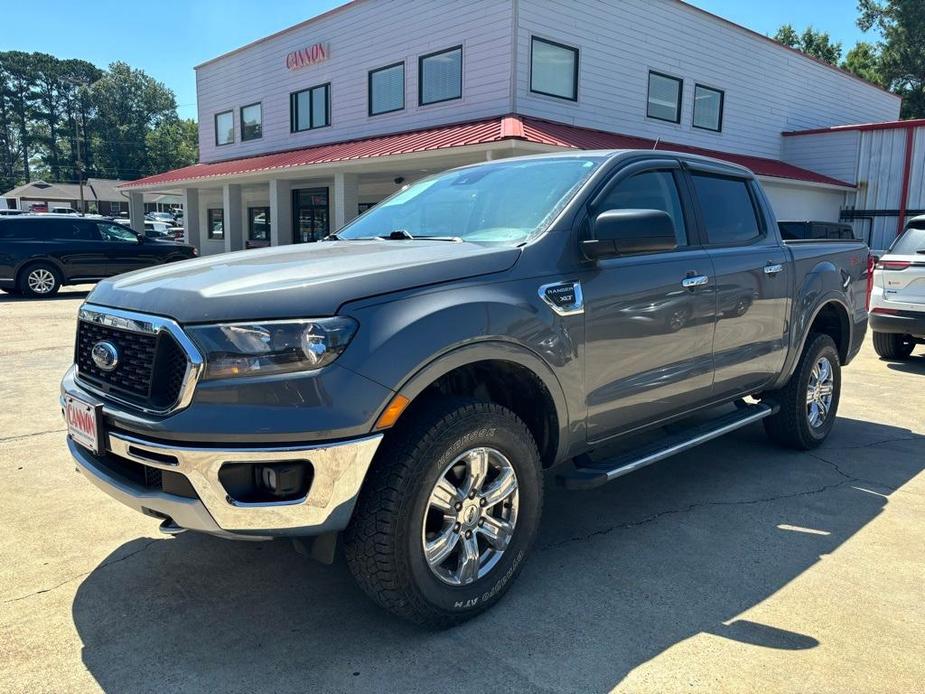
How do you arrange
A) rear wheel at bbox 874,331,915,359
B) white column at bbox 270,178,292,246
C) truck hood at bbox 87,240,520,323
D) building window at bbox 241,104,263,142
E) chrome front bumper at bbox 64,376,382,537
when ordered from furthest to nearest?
building window at bbox 241,104,263,142 → white column at bbox 270,178,292,246 → rear wheel at bbox 874,331,915,359 → truck hood at bbox 87,240,520,323 → chrome front bumper at bbox 64,376,382,537

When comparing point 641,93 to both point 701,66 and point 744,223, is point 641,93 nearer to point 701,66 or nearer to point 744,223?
point 701,66

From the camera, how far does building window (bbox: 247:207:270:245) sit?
90.0 ft

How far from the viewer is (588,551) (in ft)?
11.9

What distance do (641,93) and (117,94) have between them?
101 meters

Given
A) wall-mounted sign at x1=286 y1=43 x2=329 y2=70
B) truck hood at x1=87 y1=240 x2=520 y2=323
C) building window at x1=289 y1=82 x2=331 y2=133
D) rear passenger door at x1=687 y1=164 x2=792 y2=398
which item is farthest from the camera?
building window at x1=289 y1=82 x2=331 y2=133

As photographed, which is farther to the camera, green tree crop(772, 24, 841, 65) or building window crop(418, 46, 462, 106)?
green tree crop(772, 24, 841, 65)

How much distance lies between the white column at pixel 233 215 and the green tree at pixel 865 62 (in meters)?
33.5

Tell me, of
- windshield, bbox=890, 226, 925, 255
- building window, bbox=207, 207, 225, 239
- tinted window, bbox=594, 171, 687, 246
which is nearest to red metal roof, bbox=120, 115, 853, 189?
windshield, bbox=890, 226, 925, 255

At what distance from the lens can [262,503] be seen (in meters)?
2.47

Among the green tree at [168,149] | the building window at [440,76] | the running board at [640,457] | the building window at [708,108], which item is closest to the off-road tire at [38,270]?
the building window at [440,76]

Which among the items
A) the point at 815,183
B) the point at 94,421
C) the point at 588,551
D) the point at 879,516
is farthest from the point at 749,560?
the point at 815,183

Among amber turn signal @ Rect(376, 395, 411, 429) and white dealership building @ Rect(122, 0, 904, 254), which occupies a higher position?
white dealership building @ Rect(122, 0, 904, 254)

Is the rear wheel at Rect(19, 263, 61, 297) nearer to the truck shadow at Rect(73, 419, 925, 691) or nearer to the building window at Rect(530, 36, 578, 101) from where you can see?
the building window at Rect(530, 36, 578, 101)

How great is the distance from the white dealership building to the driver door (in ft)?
30.1
